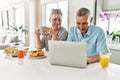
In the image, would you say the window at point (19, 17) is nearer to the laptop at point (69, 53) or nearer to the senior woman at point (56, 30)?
the senior woman at point (56, 30)

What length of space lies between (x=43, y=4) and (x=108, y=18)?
2.07 meters

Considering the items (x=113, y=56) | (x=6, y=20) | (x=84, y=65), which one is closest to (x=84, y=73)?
(x=84, y=65)

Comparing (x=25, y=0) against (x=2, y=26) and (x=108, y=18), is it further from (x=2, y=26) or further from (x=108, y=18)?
(x=108, y=18)

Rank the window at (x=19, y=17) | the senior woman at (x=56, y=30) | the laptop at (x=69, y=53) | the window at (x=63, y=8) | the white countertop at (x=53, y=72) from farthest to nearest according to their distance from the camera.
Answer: the window at (x=19, y=17) → the window at (x=63, y=8) → the senior woman at (x=56, y=30) → the laptop at (x=69, y=53) → the white countertop at (x=53, y=72)

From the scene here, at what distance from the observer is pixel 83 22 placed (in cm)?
161

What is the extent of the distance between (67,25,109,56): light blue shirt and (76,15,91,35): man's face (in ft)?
0.16

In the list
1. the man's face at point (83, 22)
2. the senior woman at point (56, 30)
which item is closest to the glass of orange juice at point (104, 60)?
the man's face at point (83, 22)

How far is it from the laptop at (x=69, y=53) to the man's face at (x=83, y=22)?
38 cm

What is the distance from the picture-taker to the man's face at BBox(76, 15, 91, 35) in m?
1.57

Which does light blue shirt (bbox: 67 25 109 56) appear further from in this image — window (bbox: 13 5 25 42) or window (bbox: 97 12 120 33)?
window (bbox: 13 5 25 42)

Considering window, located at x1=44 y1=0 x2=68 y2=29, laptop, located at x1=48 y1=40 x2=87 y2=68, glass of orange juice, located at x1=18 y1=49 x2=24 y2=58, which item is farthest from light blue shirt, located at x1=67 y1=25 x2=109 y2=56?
window, located at x1=44 y1=0 x2=68 y2=29

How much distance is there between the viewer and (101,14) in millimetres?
3361

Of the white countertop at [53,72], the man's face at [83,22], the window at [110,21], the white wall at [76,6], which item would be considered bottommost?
the white countertop at [53,72]

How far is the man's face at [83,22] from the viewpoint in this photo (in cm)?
157
